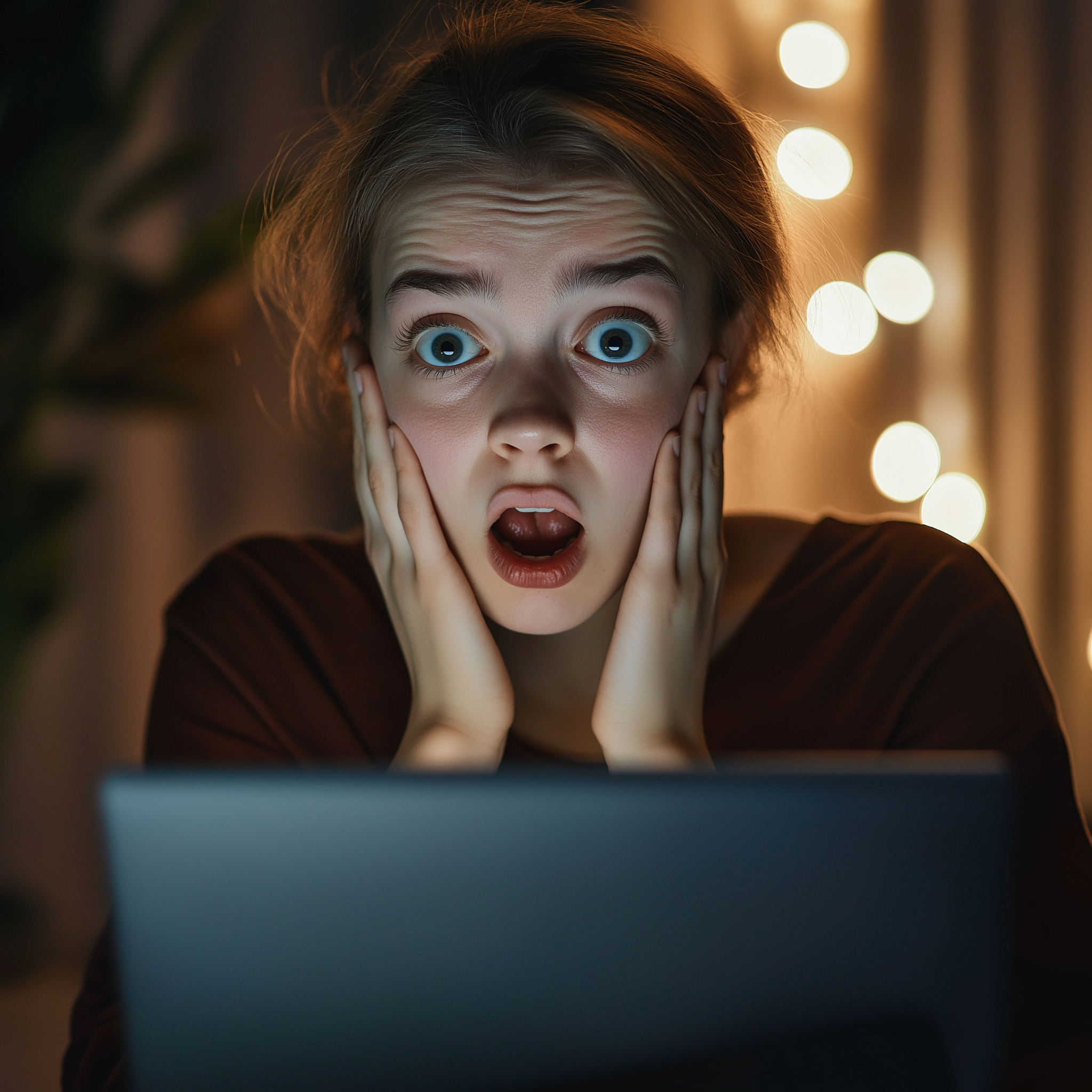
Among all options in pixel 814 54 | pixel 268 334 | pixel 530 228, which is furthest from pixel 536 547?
pixel 814 54

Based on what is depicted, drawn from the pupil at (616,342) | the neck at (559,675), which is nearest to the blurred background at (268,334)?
the neck at (559,675)

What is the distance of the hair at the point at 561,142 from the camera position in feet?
3.26

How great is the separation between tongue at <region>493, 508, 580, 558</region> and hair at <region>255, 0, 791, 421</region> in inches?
11.6

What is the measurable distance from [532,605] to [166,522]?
147 centimetres

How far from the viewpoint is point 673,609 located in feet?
3.31

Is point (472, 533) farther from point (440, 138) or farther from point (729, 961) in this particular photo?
point (729, 961)

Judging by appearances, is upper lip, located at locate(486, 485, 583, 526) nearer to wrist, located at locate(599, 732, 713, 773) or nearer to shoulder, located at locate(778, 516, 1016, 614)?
wrist, located at locate(599, 732, 713, 773)

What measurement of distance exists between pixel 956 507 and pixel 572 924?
2.13 meters

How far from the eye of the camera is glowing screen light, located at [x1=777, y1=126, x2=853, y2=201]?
6.84 feet

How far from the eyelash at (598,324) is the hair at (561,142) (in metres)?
0.12

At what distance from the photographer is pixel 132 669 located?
217 centimetres

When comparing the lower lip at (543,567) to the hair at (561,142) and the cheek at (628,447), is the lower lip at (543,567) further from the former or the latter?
the hair at (561,142)

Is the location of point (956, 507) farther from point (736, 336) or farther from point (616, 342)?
point (616, 342)

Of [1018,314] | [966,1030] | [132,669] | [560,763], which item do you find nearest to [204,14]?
[132,669]
